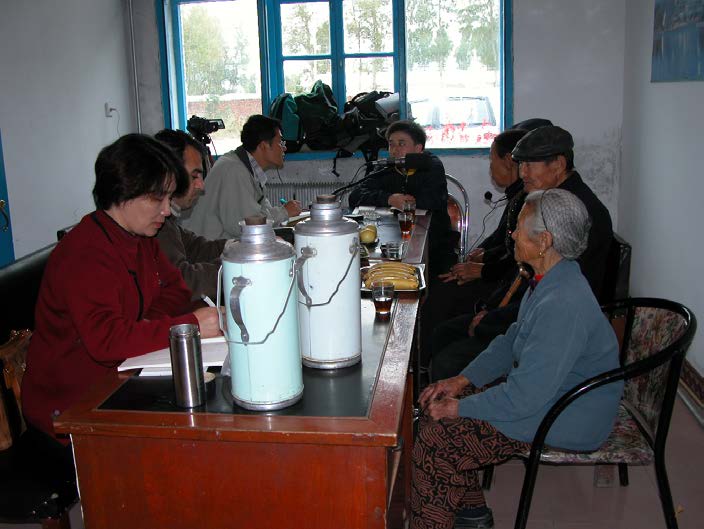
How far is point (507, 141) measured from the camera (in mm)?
3209

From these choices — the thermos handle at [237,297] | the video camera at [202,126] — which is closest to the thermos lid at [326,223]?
the thermos handle at [237,297]

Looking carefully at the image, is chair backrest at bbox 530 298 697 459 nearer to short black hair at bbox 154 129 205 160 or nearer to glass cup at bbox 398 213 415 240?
glass cup at bbox 398 213 415 240

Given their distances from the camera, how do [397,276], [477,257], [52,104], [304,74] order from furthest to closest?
[304,74], [52,104], [477,257], [397,276]

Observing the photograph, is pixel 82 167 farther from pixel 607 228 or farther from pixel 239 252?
pixel 239 252

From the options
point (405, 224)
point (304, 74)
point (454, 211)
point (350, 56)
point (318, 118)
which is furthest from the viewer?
point (304, 74)

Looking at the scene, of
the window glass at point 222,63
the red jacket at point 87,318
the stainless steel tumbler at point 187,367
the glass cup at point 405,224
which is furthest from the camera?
the window glass at point 222,63

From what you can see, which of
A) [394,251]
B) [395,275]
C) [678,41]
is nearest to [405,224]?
[394,251]

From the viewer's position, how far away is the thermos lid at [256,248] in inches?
47.7

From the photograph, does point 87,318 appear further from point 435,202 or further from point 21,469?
point 435,202

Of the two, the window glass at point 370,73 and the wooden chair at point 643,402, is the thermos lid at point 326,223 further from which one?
the window glass at point 370,73

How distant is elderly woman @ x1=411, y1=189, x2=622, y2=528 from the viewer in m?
1.68

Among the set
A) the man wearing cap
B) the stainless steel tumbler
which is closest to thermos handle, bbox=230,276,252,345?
the stainless steel tumbler

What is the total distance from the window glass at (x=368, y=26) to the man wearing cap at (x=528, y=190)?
3210 mm

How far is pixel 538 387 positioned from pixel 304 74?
456cm
